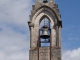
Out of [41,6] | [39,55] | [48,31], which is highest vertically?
[41,6]

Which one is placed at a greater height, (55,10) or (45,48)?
(55,10)

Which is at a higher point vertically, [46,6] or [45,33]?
[46,6]

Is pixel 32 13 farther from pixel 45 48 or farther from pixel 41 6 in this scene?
pixel 45 48

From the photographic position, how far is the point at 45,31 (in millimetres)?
31312

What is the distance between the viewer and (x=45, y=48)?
3080cm

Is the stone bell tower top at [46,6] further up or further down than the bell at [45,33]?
further up

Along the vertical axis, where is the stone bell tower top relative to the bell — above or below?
above

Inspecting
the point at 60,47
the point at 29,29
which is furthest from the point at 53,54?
the point at 29,29

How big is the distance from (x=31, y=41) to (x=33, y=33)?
70 centimetres

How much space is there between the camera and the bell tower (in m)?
30.5

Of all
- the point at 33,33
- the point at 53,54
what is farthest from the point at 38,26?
the point at 53,54

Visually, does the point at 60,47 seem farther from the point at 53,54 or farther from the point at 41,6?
the point at 41,6

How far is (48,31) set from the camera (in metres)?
31.4

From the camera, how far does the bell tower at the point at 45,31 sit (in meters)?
30.5
